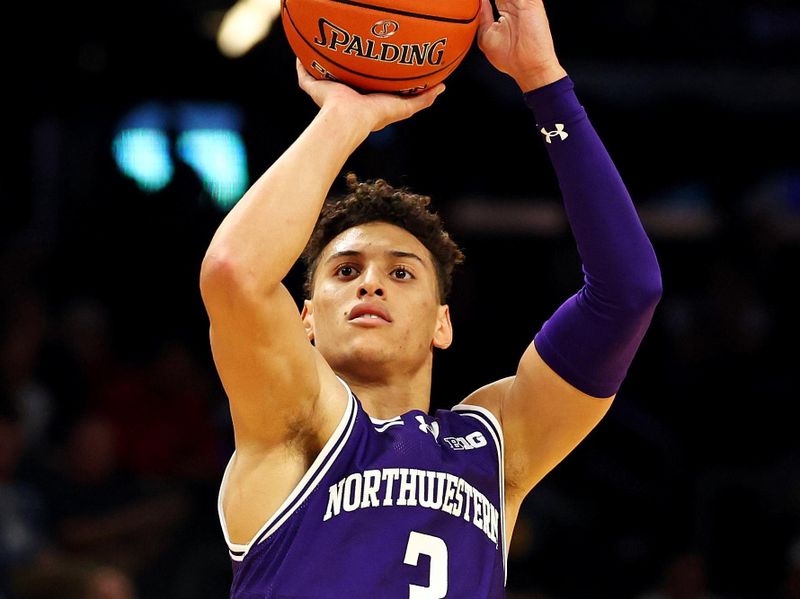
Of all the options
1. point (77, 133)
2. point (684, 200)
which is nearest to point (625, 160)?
point (684, 200)

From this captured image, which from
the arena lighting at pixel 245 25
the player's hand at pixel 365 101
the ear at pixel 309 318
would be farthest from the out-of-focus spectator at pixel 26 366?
the player's hand at pixel 365 101

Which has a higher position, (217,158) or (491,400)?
(217,158)

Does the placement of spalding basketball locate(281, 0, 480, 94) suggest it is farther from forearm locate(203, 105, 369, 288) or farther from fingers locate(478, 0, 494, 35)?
forearm locate(203, 105, 369, 288)

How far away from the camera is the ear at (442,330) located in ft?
11.2

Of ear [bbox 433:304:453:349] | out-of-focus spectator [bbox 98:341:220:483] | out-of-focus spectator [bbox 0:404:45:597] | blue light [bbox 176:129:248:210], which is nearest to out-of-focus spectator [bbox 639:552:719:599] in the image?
out-of-focus spectator [bbox 98:341:220:483]

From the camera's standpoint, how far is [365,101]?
3018 mm

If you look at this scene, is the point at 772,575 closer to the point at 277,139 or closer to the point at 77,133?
the point at 277,139

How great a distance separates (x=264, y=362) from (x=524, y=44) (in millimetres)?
1087

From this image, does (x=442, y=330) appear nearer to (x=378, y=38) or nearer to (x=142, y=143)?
(x=378, y=38)

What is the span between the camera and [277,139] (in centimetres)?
894

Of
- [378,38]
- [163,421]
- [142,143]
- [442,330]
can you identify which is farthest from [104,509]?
[378,38]

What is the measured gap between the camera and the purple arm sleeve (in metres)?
3.09

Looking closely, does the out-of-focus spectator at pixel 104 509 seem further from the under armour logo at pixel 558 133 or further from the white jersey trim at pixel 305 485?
the under armour logo at pixel 558 133

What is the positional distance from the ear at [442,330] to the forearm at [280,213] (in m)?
0.70
